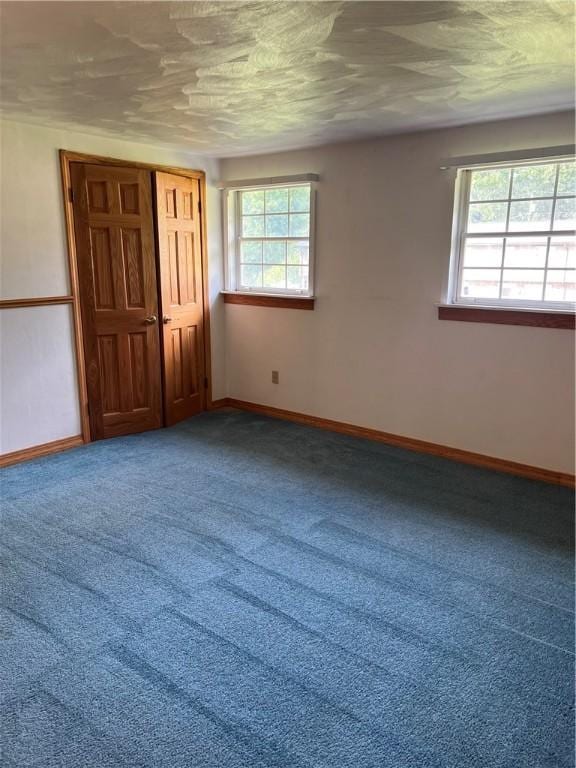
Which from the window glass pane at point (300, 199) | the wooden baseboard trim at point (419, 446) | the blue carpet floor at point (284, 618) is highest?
the window glass pane at point (300, 199)

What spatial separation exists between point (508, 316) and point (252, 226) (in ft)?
8.10

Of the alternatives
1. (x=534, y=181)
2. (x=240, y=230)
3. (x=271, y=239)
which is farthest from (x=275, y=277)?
(x=534, y=181)

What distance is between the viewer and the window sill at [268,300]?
179 inches

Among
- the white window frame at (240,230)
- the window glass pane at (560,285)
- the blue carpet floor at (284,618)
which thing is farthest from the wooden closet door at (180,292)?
the window glass pane at (560,285)

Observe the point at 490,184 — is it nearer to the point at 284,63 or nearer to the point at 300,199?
the point at 300,199

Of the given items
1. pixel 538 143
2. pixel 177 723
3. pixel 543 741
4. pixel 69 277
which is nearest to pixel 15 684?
pixel 177 723

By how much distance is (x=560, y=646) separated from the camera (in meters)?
2.09

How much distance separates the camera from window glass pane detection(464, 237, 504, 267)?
360 cm

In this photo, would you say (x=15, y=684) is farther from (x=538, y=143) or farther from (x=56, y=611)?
(x=538, y=143)

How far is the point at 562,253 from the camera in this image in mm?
3352

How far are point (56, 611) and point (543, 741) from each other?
1.87m

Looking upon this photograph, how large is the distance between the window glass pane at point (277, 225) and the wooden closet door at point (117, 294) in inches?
41.8

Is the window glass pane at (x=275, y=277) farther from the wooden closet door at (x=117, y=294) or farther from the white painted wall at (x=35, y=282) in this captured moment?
the white painted wall at (x=35, y=282)

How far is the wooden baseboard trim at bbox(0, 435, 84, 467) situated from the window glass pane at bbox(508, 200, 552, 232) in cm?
349
